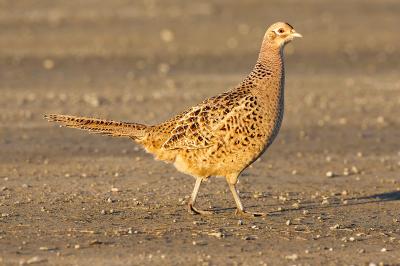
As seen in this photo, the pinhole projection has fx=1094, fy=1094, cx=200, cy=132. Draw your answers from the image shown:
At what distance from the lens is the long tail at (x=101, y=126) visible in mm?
10656

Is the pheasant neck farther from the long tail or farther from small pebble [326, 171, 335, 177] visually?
small pebble [326, 171, 335, 177]

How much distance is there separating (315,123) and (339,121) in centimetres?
45

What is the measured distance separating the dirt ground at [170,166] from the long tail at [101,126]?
2.55 feet

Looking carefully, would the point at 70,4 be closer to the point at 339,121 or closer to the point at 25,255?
the point at 339,121

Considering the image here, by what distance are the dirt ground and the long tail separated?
777 millimetres

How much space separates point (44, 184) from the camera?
12352mm

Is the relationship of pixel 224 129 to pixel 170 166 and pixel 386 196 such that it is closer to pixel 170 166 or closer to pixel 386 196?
pixel 386 196

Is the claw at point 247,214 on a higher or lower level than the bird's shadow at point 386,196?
lower

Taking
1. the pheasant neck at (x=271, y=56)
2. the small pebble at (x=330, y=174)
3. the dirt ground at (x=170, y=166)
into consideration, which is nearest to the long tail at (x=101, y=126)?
the dirt ground at (x=170, y=166)

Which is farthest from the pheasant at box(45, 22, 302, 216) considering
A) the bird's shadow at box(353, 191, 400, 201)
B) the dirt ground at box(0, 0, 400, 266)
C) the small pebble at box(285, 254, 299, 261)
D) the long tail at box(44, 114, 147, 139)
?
the bird's shadow at box(353, 191, 400, 201)

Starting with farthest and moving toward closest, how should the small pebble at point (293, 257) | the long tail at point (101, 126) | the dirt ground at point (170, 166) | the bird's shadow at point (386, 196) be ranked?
the bird's shadow at point (386, 196) < the long tail at point (101, 126) < the dirt ground at point (170, 166) < the small pebble at point (293, 257)

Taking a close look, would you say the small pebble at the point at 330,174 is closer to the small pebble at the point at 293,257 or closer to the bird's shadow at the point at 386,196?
the bird's shadow at the point at 386,196

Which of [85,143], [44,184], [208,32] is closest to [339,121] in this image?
[85,143]

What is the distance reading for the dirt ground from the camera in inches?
369
